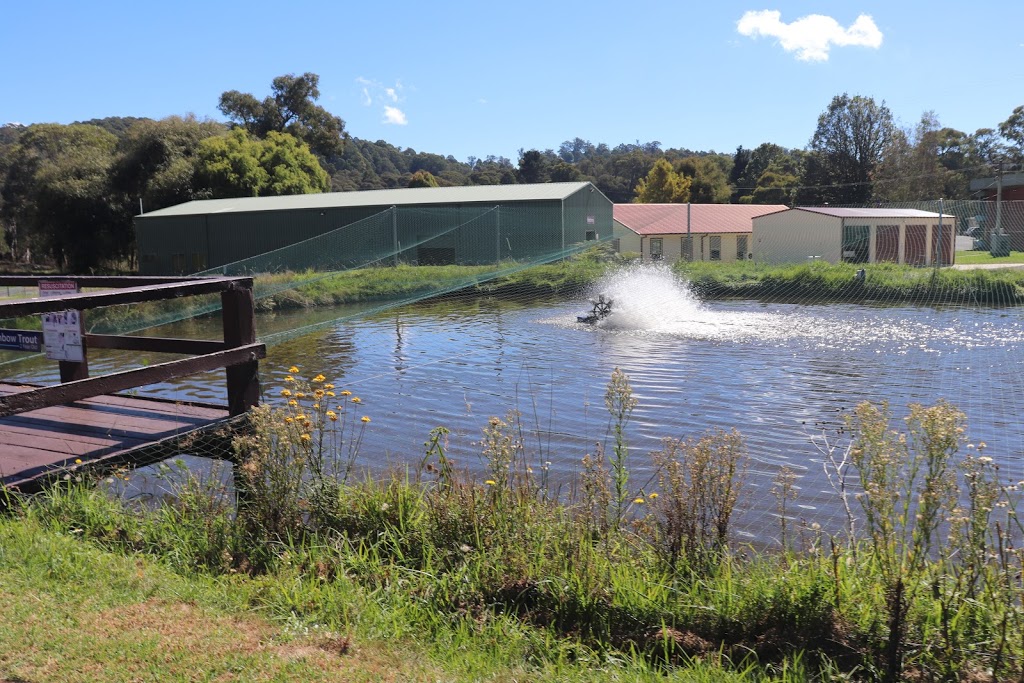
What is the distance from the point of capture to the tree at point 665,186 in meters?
69.2

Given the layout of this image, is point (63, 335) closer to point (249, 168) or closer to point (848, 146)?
point (249, 168)

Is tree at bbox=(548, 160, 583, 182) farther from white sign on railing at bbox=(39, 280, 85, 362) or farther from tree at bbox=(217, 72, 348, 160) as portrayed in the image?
white sign on railing at bbox=(39, 280, 85, 362)

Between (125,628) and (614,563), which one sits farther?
(614,563)

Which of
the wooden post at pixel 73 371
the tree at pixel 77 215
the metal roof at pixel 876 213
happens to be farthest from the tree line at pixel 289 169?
the wooden post at pixel 73 371

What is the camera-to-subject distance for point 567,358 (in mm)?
15883

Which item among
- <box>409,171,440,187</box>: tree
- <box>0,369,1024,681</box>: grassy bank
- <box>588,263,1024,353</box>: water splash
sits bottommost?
<box>588,263,1024,353</box>: water splash

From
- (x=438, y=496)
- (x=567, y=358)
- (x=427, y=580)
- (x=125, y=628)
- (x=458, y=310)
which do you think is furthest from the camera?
(x=458, y=310)

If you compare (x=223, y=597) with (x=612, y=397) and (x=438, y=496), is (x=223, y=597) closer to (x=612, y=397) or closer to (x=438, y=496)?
(x=438, y=496)

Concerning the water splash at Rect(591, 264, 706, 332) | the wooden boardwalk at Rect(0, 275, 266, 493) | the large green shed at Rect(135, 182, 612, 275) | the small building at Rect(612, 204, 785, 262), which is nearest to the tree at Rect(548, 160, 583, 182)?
the small building at Rect(612, 204, 785, 262)

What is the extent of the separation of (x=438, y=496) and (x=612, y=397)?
1.10m

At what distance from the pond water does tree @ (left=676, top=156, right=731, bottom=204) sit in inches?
1909

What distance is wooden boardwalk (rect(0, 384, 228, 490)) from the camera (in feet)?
19.3

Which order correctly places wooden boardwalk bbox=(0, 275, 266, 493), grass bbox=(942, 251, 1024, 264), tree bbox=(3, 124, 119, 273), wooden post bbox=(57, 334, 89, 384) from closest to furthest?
wooden boardwalk bbox=(0, 275, 266, 493)
wooden post bbox=(57, 334, 89, 384)
grass bbox=(942, 251, 1024, 264)
tree bbox=(3, 124, 119, 273)

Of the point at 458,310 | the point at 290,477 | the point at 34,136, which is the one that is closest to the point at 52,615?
the point at 290,477
